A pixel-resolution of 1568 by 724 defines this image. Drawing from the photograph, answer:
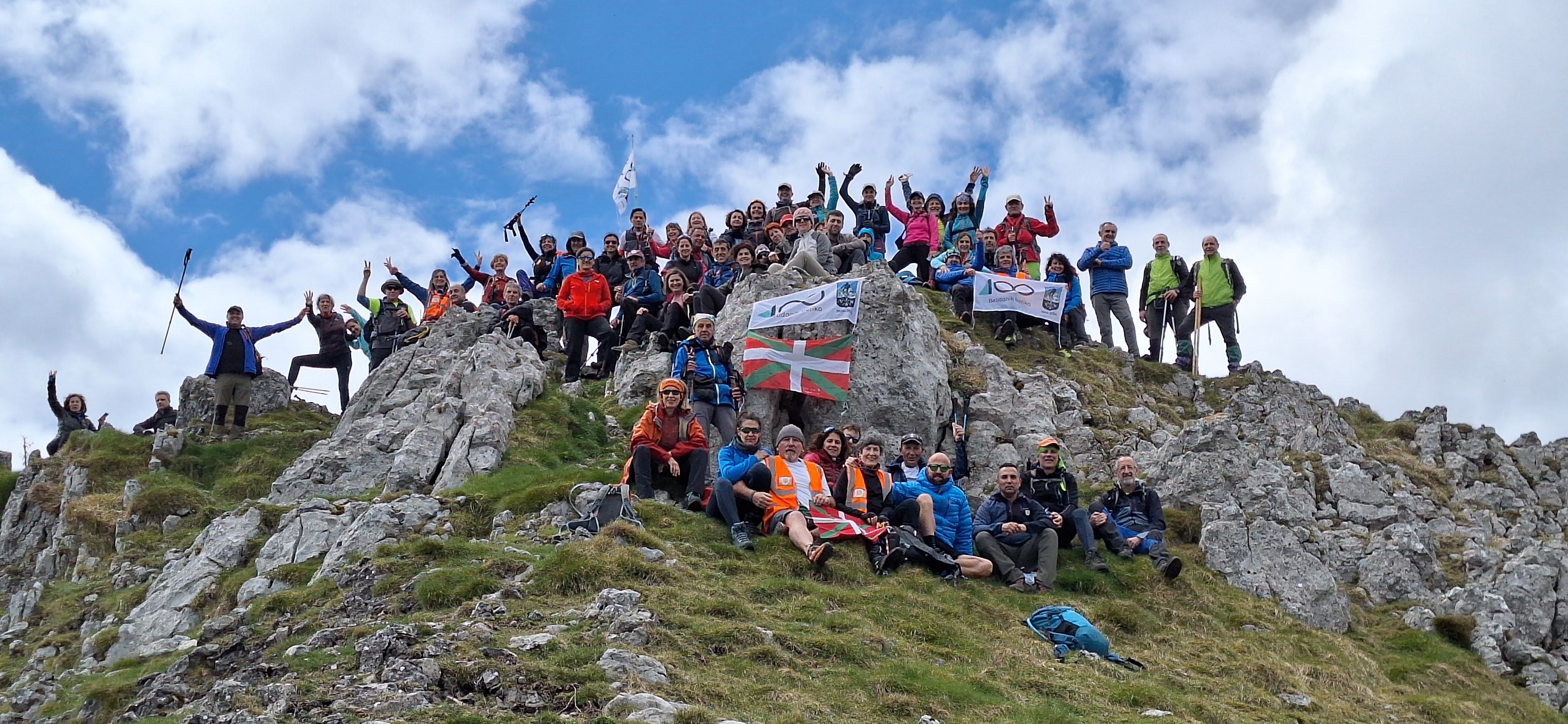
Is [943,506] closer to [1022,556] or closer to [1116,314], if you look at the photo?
[1022,556]

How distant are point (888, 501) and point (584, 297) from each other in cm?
1028

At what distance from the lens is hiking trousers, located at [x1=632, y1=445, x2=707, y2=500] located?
19.1 meters

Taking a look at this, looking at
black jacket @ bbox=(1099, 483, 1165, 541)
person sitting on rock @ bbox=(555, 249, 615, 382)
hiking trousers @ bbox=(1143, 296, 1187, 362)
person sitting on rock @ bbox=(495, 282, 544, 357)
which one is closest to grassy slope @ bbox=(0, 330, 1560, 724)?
black jacket @ bbox=(1099, 483, 1165, 541)

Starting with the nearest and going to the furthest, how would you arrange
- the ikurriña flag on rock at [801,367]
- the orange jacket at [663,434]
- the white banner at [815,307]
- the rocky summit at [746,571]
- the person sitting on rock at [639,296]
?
the rocky summit at [746,571] → the orange jacket at [663,434] → the ikurriña flag on rock at [801,367] → the white banner at [815,307] → the person sitting on rock at [639,296]

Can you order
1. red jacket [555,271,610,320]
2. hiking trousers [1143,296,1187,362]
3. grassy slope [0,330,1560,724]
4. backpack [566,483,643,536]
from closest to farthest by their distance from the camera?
grassy slope [0,330,1560,724] → backpack [566,483,643,536] → red jacket [555,271,610,320] → hiking trousers [1143,296,1187,362]

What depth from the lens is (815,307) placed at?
969 inches

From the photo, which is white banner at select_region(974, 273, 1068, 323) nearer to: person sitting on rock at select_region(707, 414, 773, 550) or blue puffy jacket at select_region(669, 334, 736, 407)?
blue puffy jacket at select_region(669, 334, 736, 407)

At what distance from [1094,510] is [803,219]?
10.3 meters

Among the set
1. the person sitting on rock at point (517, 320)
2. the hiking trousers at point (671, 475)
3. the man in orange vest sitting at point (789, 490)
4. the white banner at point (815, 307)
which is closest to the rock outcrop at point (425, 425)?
the person sitting on rock at point (517, 320)

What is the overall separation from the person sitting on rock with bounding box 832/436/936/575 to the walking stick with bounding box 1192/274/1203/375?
13957mm

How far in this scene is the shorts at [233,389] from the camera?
86.8 ft

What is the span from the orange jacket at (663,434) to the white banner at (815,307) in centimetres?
522

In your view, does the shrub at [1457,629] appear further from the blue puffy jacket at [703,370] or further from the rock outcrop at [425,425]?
the rock outcrop at [425,425]

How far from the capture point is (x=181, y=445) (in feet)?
82.9
